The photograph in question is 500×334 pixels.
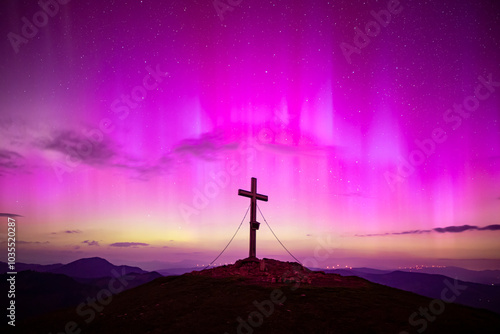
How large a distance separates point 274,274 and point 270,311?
17.1 feet

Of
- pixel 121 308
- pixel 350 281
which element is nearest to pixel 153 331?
pixel 121 308

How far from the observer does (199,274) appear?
19703mm

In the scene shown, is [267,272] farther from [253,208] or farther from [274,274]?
[253,208]

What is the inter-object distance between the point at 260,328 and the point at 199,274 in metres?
8.48

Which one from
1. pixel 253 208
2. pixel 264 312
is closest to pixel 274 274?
pixel 253 208

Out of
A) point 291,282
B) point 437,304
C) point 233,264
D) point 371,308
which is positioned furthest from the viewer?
point 233,264

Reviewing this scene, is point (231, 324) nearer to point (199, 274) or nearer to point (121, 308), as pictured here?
point (121, 308)

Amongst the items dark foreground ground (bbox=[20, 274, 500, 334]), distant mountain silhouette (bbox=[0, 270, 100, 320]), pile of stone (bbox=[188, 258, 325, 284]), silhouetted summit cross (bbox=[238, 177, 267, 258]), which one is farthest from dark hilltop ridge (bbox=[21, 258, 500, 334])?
distant mountain silhouette (bbox=[0, 270, 100, 320])

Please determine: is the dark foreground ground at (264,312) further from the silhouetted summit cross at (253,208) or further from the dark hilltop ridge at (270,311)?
the silhouetted summit cross at (253,208)

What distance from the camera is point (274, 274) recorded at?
18406 mm

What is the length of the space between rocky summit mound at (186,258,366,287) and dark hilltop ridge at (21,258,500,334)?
0.32 feet

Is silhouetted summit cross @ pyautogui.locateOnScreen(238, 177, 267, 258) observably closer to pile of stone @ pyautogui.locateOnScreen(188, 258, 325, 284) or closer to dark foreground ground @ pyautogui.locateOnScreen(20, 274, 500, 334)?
pile of stone @ pyautogui.locateOnScreen(188, 258, 325, 284)

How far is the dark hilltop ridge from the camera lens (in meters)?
12.1

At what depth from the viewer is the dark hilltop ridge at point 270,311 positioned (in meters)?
12.1
